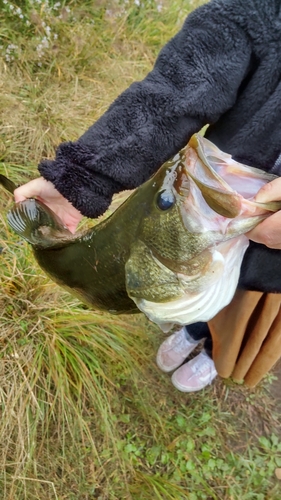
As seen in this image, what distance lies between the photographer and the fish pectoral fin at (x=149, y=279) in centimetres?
100

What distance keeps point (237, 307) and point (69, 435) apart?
99cm

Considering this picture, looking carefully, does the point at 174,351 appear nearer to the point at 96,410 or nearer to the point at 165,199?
the point at 96,410

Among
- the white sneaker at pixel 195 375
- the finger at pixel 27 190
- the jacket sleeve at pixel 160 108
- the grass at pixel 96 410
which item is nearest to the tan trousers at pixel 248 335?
the white sneaker at pixel 195 375

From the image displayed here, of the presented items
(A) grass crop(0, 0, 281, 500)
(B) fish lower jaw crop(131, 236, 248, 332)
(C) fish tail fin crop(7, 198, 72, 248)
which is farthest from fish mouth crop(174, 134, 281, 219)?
(A) grass crop(0, 0, 281, 500)

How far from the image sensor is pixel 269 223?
0.96 meters

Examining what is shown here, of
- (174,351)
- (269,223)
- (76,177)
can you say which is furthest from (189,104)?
(174,351)

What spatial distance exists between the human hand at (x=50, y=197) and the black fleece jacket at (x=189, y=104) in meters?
0.11

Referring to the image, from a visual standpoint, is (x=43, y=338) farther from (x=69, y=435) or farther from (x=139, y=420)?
(x=139, y=420)

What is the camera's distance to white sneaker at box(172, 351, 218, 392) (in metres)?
2.32

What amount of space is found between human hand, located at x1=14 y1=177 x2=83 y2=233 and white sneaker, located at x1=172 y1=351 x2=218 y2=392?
44.5 inches

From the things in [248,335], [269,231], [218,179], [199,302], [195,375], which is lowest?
[195,375]

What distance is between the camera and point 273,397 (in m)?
2.45

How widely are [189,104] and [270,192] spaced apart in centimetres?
44

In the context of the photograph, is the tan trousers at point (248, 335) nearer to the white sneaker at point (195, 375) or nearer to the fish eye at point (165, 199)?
the white sneaker at point (195, 375)
